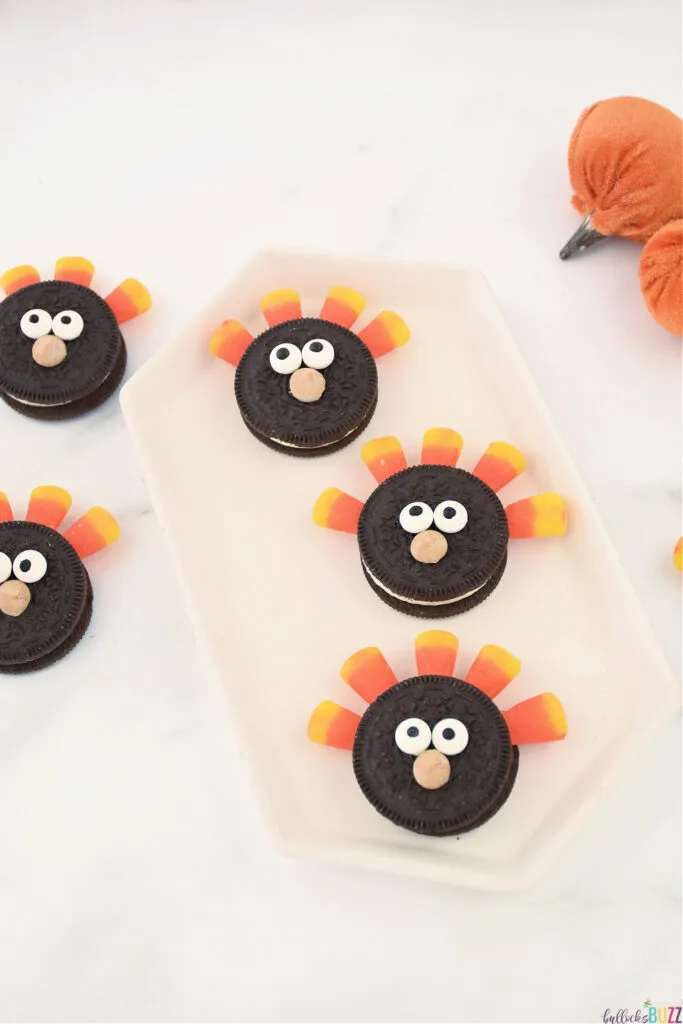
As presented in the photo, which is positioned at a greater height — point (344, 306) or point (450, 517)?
point (344, 306)

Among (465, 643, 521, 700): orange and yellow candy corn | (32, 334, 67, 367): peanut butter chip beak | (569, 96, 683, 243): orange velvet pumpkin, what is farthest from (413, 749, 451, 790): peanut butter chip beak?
(569, 96, 683, 243): orange velvet pumpkin

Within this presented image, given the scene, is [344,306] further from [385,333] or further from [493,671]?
[493,671]

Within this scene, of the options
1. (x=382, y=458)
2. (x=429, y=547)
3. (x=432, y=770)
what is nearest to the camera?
(x=432, y=770)

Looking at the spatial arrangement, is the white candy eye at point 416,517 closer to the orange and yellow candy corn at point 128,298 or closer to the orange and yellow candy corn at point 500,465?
the orange and yellow candy corn at point 500,465

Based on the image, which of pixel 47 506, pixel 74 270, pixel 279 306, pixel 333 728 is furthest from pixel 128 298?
pixel 333 728

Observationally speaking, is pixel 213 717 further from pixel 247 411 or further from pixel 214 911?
pixel 247 411

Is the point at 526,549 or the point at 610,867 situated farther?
the point at 526,549

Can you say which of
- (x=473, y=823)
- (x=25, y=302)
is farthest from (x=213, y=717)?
(x=25, y=302)

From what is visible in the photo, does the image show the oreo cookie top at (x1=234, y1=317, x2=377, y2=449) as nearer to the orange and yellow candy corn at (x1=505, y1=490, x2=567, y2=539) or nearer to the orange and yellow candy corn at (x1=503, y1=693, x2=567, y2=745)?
the orange and yellow candy corn at (x1=505, y1=490, x2=567, y2=539)
